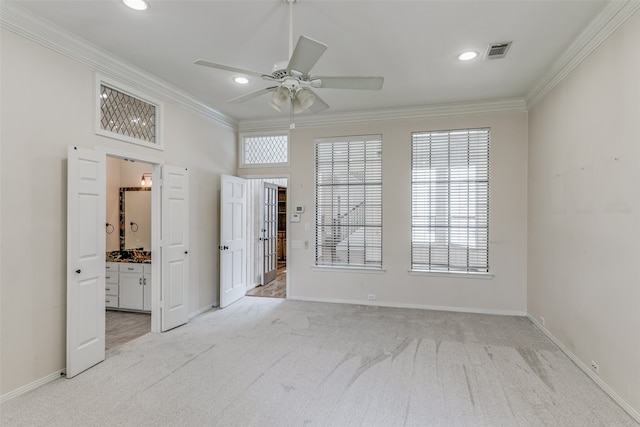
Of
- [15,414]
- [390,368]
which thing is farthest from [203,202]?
[390,368]

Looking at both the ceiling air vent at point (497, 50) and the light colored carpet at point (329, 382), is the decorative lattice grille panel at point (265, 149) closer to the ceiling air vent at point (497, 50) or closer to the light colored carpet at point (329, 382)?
the light colored carpet at point (329, 382)

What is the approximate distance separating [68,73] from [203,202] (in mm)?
2206

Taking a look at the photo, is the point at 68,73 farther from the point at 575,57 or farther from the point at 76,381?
the point at 575,57

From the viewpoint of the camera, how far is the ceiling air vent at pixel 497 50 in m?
3.02

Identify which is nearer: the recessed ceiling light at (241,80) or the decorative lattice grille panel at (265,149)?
the recessed ceiling light at (241,80)

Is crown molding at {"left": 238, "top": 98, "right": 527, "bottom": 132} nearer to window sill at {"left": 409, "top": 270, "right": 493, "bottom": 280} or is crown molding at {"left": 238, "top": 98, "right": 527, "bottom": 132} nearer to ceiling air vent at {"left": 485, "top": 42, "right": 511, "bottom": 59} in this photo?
ceiling air vent at {"left": 485, "top": 42, "right": 511, "bottom": 59}

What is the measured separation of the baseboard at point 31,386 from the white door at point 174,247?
117 centimetres

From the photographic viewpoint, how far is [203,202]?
4730 mm

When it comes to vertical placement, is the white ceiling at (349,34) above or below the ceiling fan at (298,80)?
above

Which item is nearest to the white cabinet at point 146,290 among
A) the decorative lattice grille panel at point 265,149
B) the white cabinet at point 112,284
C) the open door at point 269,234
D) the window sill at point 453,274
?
the white cabinet at point 112,284

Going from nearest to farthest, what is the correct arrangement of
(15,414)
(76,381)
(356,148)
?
1. (15,414)
2. (76,381)
3. (356,148)

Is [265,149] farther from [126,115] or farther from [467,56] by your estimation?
[467,56]

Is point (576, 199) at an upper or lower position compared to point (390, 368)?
upper

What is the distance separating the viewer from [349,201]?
520 cm
